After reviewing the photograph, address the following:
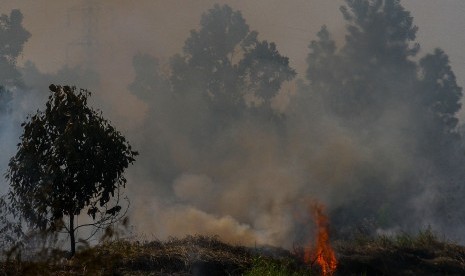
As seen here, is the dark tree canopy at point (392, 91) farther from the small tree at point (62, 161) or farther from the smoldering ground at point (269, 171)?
the small tree at point (62, 161)

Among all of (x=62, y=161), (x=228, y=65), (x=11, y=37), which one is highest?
(x=11, y=37)

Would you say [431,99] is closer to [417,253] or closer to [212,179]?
[212,179]

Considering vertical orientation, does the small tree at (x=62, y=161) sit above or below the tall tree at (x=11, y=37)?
below

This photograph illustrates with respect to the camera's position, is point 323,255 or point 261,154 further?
point 261,154

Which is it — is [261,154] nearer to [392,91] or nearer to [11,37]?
[392,91]

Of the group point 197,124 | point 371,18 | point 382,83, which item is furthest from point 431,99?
point 197,124

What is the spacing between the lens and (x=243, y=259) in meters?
14.3

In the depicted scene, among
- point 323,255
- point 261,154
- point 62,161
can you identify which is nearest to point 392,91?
point 261,154

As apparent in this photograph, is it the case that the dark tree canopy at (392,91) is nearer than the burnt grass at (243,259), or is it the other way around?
the burnt grass at (243,259)

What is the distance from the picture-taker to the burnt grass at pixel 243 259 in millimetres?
11953

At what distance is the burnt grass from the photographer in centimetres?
1195

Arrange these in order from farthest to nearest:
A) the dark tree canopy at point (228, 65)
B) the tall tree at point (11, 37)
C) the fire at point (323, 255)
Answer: the tall tree at point (11, 37), the dark tree canopy at point (228, 65), the fire at point (323, 255)

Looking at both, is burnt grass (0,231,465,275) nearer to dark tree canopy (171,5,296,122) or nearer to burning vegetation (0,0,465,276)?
burning vegetation (0,0,465,276)

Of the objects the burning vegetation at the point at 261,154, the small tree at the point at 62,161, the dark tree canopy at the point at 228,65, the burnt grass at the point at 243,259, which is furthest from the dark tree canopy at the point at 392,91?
the small tree at the point at 62,161
